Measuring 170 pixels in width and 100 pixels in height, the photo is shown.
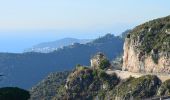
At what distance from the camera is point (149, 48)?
9388 centimetres

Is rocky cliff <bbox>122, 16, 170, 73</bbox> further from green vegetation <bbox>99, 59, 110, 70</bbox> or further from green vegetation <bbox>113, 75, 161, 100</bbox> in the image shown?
green vegetation <bbox>113, 75, 161, 100</bbox>

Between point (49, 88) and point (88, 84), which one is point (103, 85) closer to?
point (88, 84)

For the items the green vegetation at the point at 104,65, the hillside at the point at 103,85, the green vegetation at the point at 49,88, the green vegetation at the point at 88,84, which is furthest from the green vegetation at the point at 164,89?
the green vegetation at the point at 49,88

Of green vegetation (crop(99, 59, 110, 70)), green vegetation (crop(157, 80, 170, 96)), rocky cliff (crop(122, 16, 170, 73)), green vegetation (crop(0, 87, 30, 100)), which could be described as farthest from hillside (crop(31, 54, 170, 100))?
green vegetation (crop(0, 87, 30, 100))

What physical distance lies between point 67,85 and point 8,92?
175 ft

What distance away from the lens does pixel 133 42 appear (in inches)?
3799

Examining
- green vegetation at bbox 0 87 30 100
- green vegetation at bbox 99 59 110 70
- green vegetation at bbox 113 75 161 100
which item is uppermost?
green vegetation at bbox 99 59 110 70

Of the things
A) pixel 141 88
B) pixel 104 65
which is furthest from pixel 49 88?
pixel 141 88

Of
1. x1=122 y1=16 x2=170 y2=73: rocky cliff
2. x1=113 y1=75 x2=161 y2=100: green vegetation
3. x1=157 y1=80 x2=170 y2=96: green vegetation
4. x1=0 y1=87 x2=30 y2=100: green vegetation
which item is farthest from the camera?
x1=122 y1=16 x2=170 y2=73: rocky cliff

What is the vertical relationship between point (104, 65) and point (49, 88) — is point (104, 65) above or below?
above

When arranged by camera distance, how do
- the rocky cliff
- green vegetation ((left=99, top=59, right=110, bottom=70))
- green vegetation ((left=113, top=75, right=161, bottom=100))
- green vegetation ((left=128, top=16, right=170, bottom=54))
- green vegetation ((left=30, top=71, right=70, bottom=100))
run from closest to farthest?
green vegetation ((left=113, top=75, right=161, bottom=100))
the rocky cliff
green vegetation ((left=128, top=16, right=170, bottom=54))
green vegetation ((left=99, top=59, right=110, bottom=70))
green vegetation ((left=30, top=71, right=70, bottom=100))

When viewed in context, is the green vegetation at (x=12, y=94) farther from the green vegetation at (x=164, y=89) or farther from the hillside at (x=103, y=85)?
the hillside at (x=103, y=85)

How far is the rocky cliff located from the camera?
90375 mm

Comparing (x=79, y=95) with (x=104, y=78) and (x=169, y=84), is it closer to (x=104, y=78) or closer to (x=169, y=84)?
(x=104, y=78)
